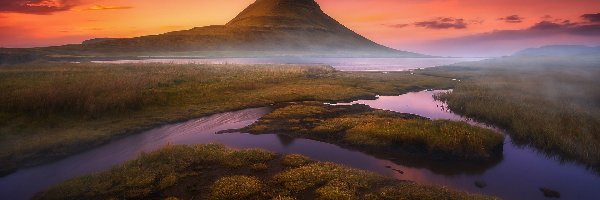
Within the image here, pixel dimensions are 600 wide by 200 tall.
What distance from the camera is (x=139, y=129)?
33125 millimetres

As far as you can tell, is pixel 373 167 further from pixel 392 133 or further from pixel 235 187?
pixel 235 187

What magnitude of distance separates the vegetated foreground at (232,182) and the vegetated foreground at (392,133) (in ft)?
23.8

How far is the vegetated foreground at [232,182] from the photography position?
19.4 meters

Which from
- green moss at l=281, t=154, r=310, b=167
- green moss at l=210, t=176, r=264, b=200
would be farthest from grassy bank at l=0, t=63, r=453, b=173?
green moss at l=281, t=154, r=310, b=167

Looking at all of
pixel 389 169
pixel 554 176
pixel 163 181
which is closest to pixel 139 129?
pixel 163 181

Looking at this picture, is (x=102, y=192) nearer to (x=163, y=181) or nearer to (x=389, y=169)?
(x=163, y=181)

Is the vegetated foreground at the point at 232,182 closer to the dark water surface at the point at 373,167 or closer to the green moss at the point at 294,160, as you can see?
the green moss at the point at 294,160

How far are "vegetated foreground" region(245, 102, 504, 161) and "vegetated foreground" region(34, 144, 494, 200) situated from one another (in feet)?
23.8

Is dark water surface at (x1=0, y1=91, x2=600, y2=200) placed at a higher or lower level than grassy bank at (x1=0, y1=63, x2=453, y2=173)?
lower

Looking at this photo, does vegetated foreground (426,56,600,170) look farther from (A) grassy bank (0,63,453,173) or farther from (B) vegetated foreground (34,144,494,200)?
(A) grassy bank (0,63,453,173)

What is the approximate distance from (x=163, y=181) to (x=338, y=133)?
16.5m

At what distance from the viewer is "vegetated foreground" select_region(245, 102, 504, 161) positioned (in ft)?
91.7

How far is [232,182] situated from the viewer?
819 inches

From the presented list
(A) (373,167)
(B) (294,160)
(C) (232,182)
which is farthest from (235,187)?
(A) (373,167)
